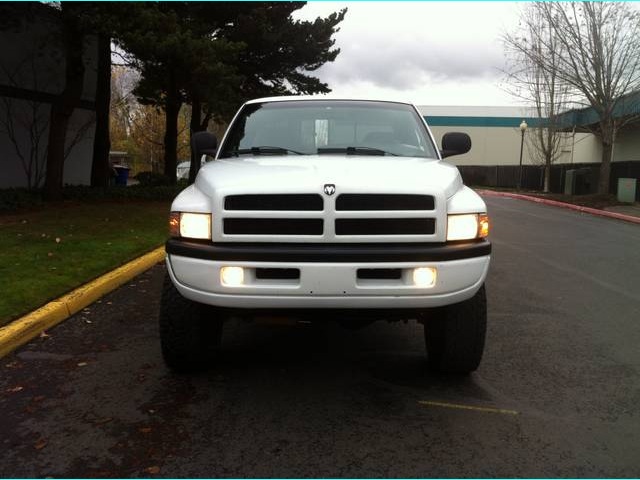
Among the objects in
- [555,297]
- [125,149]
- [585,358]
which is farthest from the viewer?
[125,149]

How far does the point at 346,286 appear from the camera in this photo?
3.29m

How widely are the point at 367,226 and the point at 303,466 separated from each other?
4.45 feet

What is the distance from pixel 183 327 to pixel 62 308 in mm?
2223

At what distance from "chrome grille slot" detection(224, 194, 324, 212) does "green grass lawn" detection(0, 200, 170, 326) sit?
2696 millimetres

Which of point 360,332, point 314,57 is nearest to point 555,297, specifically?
point 360,332

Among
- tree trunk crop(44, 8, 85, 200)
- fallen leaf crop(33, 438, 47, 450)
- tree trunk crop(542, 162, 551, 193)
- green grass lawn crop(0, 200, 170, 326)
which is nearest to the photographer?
fallen leaf crop(33, 438, 47, 450)

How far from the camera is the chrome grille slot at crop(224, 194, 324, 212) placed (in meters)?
3.39

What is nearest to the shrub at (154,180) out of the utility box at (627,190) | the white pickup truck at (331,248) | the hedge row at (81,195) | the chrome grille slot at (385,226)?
the hedge row at (81,195)

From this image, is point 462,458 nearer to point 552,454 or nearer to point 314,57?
point 552,454

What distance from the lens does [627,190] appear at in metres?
21.5

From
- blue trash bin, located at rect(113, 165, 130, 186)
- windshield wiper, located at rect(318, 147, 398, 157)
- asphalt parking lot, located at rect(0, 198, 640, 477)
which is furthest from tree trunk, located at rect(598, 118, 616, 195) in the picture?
blue trash bin, located at rect(113, 165, 130, 186)

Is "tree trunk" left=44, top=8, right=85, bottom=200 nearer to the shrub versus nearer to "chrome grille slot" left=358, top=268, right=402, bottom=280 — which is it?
the shrub

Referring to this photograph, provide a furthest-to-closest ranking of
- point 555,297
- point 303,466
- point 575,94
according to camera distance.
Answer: point 575,94
point 555,297
point 303,466

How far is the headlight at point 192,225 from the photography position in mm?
3455
